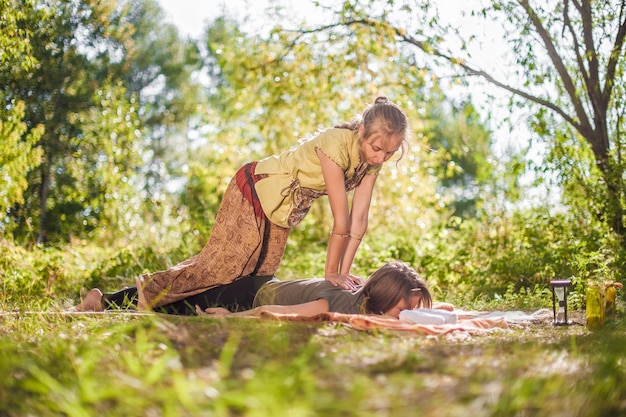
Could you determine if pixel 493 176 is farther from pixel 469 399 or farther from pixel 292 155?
pixel 469 399

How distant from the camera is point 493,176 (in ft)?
25.8

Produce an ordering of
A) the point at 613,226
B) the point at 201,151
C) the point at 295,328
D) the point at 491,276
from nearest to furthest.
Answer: the point at 295,328
the point at 613,226
the point at 491,276
the point at 201,151

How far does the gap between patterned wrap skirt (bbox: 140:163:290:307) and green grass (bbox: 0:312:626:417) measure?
4.16 feet

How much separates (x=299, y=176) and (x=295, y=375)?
2207 mm

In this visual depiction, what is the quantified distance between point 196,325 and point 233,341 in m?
0.50

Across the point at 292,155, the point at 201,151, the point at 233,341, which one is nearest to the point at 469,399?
the point at 233,341

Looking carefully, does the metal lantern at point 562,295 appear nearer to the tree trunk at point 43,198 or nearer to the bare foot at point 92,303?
the bare foot at point 92,303

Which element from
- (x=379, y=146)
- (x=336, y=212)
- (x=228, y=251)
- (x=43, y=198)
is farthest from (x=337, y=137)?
(x=43, y=198)

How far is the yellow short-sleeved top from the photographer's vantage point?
398cm

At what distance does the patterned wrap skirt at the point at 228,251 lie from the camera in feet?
14.0

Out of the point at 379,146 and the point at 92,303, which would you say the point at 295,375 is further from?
the point at 92,303

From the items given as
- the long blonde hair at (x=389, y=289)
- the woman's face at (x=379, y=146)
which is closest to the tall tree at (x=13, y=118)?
the woman's face at (x=379, y=146)

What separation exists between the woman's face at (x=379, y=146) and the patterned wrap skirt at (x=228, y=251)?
2.66 feet

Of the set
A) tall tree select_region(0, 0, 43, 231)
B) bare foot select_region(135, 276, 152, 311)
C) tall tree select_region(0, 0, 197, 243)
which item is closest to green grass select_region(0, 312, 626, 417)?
bare foot select_region(135, 276, 152, 311)
